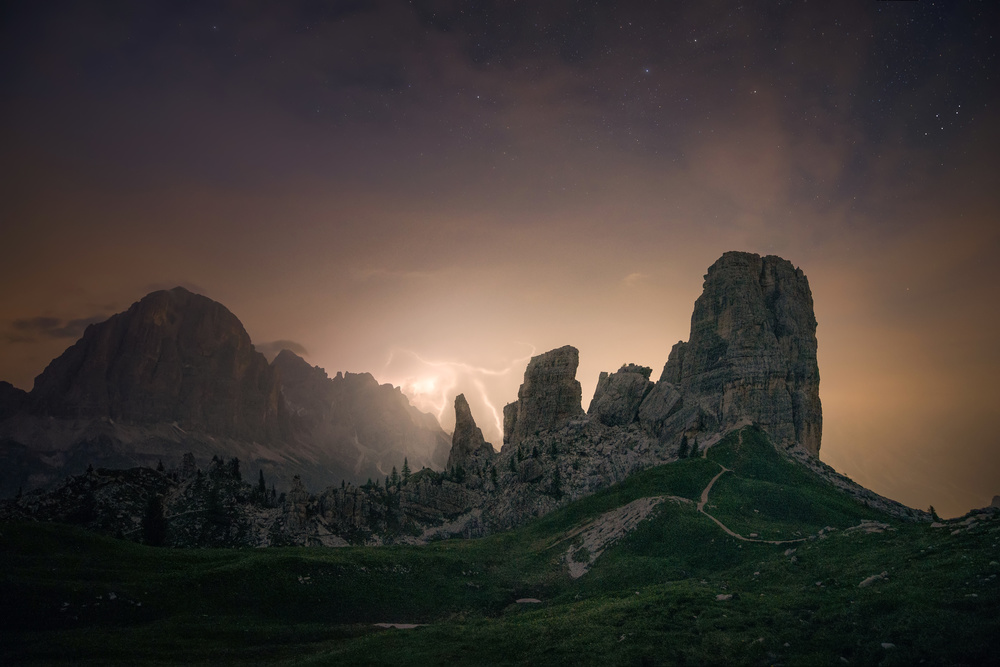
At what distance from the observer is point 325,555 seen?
72.9 m

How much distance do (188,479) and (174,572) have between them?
275ft

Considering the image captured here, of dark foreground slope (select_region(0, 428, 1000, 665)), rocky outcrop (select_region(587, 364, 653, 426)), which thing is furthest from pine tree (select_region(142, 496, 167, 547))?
rocky outcrop (select_region(587, 364, 653, 426))

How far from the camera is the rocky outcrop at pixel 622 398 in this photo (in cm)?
17812

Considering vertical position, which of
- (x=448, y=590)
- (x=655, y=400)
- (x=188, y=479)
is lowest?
(x=448, y=590)

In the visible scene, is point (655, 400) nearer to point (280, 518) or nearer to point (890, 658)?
point (280, 518)

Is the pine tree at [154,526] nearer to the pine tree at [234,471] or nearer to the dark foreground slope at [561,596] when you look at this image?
the pine tree at [234,471]

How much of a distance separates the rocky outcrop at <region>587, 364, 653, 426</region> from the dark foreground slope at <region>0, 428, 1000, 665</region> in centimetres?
8424

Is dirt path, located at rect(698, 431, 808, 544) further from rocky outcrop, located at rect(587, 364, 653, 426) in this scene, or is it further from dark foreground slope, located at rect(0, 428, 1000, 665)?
rocky outcrop, located at rect(587, 364, 653, 426)

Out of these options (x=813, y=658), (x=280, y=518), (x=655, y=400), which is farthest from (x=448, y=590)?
(x=655, y=400)

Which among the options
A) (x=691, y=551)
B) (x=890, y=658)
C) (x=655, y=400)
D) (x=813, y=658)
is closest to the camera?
(x=890, y=658)

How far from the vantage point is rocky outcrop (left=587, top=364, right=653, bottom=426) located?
17812cm

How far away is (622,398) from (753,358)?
154ft

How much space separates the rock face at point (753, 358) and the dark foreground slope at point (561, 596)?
80.5m

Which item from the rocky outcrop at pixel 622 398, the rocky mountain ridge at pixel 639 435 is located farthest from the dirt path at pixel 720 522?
the rocky outcrop at pixel 622 398
